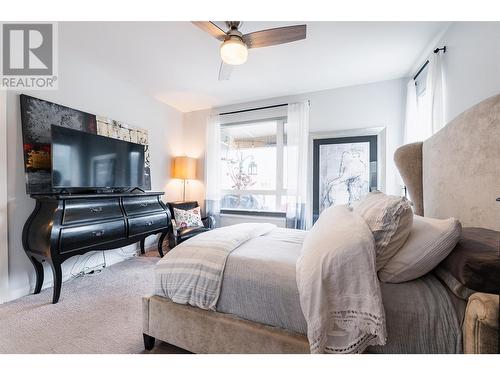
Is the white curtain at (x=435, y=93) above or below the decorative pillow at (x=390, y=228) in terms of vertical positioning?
above

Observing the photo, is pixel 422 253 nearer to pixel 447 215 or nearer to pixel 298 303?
pixel 298 303

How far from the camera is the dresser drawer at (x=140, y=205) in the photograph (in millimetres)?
2615

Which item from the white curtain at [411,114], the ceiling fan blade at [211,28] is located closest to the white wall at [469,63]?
the white curtain at [411,114]

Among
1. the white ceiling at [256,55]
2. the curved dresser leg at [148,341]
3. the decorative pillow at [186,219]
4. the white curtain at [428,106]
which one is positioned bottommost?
the curved dresser leg at [148,341]

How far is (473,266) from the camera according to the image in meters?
0.76

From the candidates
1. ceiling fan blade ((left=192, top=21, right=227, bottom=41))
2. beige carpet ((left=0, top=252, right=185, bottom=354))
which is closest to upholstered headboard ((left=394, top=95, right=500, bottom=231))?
ceiling fan blade ((left=192, top=21, right=227, bottom=41))

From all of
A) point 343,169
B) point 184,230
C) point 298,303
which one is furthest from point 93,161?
point 343,169

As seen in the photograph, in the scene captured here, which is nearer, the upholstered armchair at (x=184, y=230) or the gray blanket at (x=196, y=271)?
the gray blanket at (x=196, y=271)

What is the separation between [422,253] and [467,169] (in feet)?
Answer: 2.48

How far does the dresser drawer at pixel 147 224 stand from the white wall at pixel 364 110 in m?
2.43

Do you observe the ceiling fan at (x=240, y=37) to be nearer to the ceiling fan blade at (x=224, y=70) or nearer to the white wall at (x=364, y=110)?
the ceiling fan blade at (x=224, y=70)

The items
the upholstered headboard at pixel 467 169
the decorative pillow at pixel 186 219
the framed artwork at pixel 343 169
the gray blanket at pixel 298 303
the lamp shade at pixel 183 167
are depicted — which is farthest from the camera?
the lamp shade at pixel 183 167
